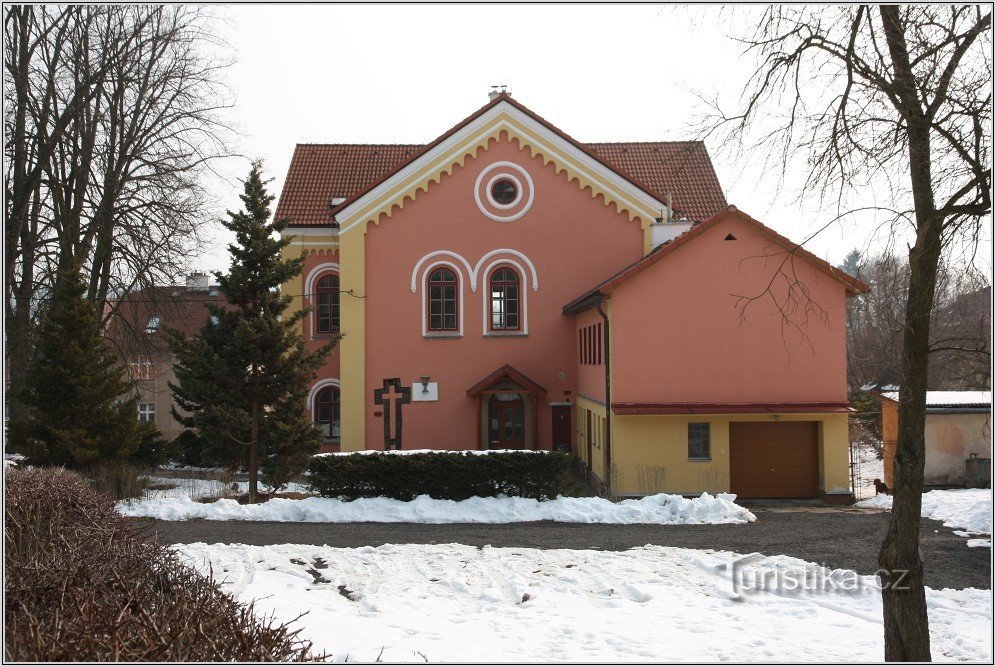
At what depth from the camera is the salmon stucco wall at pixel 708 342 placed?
20188mm

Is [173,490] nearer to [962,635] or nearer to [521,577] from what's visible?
[521,577]

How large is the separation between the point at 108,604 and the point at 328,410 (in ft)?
81.9

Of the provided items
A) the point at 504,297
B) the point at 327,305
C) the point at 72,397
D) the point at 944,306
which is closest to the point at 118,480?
the point at 72,397

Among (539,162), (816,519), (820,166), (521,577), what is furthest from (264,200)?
(820,166)

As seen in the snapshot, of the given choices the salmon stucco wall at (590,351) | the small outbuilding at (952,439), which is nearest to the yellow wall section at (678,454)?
the salmon stucco wall at (590,351)

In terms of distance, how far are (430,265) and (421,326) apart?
76.8 inches

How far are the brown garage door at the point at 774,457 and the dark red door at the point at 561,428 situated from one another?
6859 mm

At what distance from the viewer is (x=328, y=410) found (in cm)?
2992

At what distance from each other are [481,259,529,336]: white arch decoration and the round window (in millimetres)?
1907

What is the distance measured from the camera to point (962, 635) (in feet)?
28.9

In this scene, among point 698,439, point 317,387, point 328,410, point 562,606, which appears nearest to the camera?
point 562,606

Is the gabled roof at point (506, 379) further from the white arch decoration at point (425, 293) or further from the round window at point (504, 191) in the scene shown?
the round window at point (504, 191)

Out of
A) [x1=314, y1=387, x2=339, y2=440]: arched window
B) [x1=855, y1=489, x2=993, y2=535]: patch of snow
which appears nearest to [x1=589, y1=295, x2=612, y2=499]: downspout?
[x1=855, y1=489, x2=993, y2=535]: patch of snow

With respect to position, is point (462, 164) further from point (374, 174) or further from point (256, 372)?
point (256, 372)
